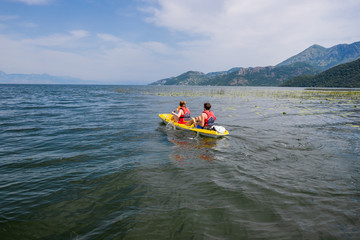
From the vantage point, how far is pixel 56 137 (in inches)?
493

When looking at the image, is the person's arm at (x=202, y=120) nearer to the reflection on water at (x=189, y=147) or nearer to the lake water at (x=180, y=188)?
the reflection on water at (x=189, y=147)

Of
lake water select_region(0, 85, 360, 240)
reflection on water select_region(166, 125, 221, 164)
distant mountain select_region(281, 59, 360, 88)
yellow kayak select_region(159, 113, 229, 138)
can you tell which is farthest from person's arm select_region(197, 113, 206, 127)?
distant mountain select_region(281, 59, 360, 88)

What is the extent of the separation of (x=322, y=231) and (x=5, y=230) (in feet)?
24.6

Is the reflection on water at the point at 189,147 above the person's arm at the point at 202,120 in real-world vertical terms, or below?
below

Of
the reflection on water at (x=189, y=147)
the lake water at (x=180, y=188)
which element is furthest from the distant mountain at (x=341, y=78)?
the lake water at (x=180, y=188)

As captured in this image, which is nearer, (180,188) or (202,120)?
(180,188)

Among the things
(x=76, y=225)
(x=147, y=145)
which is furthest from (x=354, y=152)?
(x=76, y=225)

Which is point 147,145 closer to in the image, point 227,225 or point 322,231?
point 227,225

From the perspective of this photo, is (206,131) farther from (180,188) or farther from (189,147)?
(180,188)

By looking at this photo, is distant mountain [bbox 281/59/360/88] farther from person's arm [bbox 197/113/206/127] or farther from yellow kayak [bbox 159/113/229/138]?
person's arm [bbox 197/113/206/127]

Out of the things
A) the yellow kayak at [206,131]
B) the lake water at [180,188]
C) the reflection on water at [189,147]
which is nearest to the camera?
the lake water at [180,188]

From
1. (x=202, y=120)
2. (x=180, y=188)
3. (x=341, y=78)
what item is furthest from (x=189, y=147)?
(x=341, y=78)

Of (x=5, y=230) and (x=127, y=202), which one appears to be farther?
(x=127, y=202)

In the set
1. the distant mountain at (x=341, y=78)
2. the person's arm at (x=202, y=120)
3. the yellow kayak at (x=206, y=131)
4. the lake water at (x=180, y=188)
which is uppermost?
the distant mountain at (x=341, y=78)
